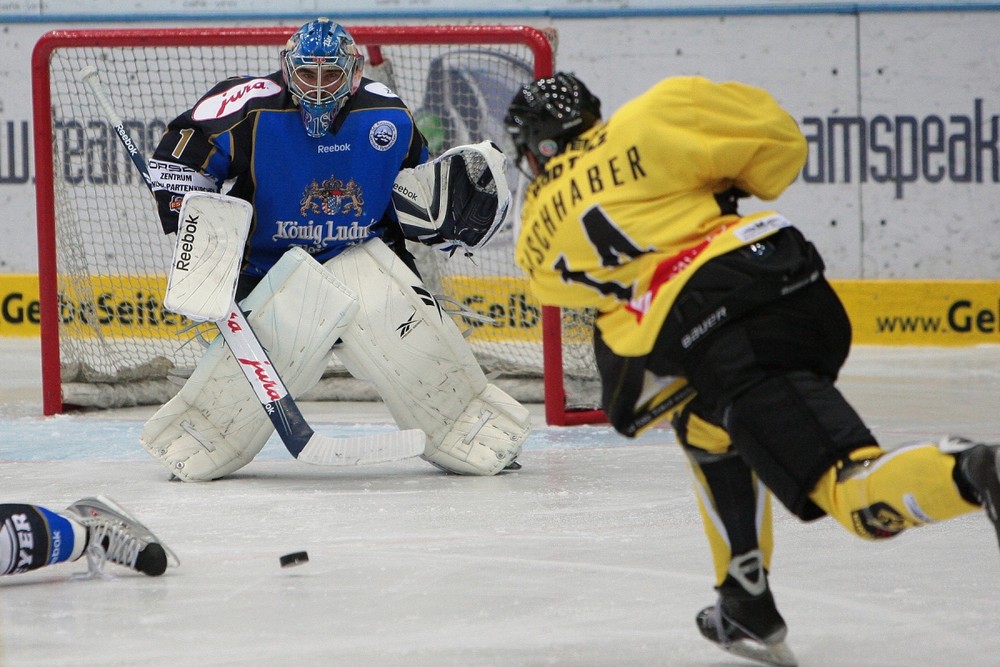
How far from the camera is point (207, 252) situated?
3717 millimetres

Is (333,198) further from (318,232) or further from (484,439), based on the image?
(484,439)

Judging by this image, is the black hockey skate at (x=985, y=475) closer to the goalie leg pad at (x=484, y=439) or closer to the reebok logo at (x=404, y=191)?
the goalie leg pad at (x=484, y=439)

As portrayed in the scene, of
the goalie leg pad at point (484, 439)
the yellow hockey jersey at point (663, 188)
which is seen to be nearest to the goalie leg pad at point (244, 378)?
the goalie leg pad at point (484, 439)

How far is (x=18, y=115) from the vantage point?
22.9 feet

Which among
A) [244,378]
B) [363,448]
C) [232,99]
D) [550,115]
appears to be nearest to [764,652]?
[550,115]

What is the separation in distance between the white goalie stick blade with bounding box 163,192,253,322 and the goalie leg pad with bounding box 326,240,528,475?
27cm

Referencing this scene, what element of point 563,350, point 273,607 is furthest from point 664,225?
point 563,350

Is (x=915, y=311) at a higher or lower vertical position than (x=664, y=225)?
lower

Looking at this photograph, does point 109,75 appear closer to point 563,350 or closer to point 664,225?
point 563,350

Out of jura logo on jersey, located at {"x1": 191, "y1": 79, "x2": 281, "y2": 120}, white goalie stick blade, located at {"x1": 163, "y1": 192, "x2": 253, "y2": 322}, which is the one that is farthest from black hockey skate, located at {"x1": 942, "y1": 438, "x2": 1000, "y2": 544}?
jura logo on jersey, located at {"x1": 191, "y1": 79, "x2": 281, "y2": 120}

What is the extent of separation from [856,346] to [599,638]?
4606 millimetres

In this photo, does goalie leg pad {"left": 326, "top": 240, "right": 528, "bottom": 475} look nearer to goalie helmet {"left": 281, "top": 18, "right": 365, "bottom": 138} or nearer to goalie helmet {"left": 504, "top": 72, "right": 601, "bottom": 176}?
goalie helmet {"left": 281, "top": 18, "right": 365, "bottom": 138}

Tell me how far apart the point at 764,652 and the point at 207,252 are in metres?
2.04

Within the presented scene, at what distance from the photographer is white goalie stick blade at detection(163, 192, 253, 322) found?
3.67m
